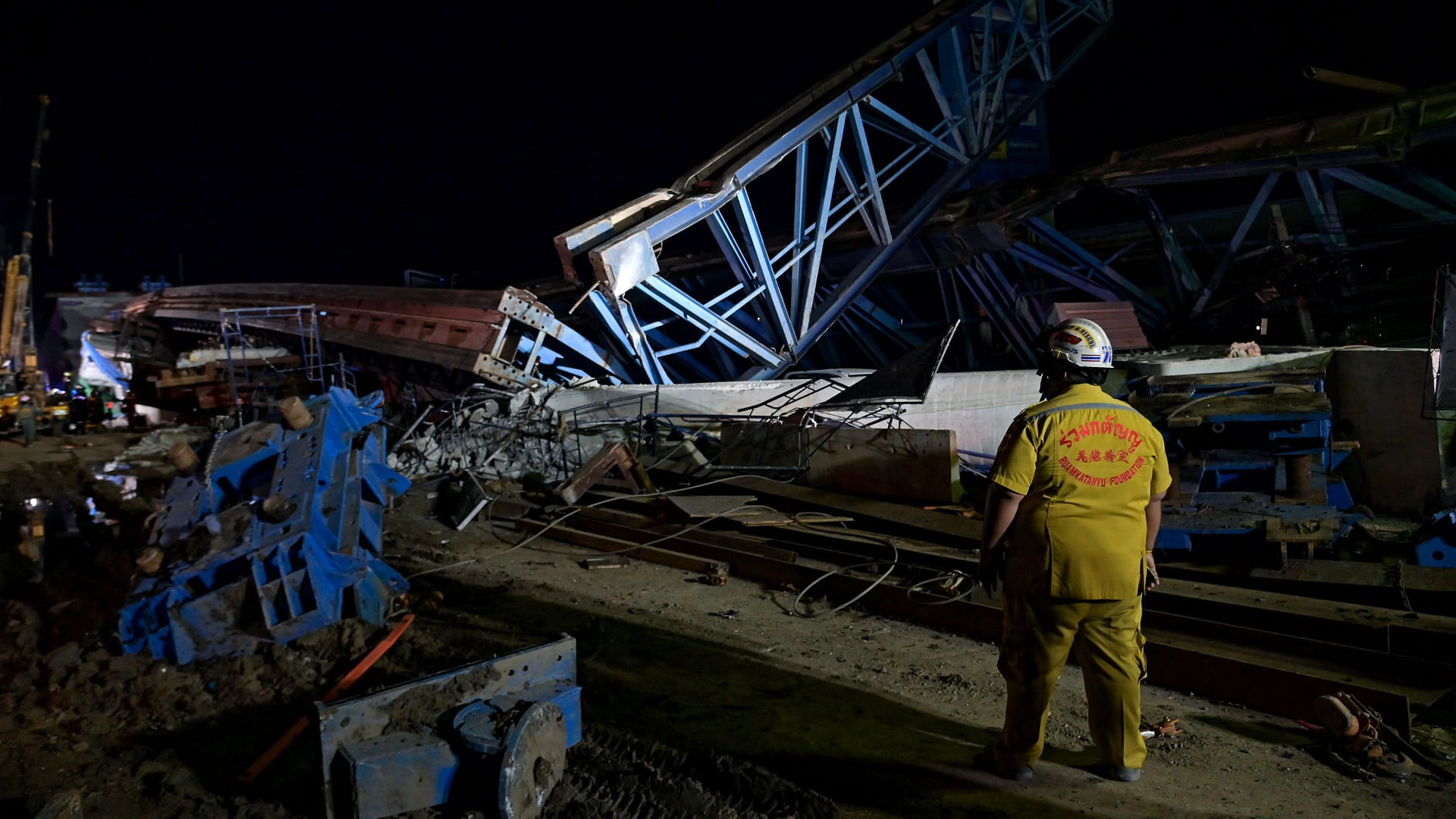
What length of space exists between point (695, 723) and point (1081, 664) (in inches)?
71.8

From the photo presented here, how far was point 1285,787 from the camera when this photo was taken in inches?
130

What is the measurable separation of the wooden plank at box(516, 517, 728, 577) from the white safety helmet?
3.59m

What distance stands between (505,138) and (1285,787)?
71.5 feet

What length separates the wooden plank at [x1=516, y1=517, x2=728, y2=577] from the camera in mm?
6496

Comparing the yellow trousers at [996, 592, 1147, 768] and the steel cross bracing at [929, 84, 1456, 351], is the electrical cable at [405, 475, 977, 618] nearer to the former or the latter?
the yellow trousers at [996, 592, 1147, 768]

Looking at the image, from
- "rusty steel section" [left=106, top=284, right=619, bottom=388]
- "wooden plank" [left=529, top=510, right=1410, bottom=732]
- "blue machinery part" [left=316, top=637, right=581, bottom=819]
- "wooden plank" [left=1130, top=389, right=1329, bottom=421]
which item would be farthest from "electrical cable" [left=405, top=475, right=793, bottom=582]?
"blue machinery part" [left=316, top=637, right=581, bottom=819]

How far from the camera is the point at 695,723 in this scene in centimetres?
403

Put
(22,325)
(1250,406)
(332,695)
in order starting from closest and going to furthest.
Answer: (332,695) → (1250,406) → (22,325)

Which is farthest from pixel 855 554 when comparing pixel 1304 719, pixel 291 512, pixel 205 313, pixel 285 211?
pixel 285 211

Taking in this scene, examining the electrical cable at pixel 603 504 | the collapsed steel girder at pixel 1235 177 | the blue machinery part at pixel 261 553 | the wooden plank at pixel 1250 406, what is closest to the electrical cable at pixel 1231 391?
the wooden plank at pixel 1250 406

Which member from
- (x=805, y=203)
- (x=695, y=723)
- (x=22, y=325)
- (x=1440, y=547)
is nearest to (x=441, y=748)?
(x=695, y=723)

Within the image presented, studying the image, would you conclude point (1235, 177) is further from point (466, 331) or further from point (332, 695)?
point (332, 695)

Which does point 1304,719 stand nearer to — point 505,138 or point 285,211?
point 505,138

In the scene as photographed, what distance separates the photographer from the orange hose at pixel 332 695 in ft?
12.2
